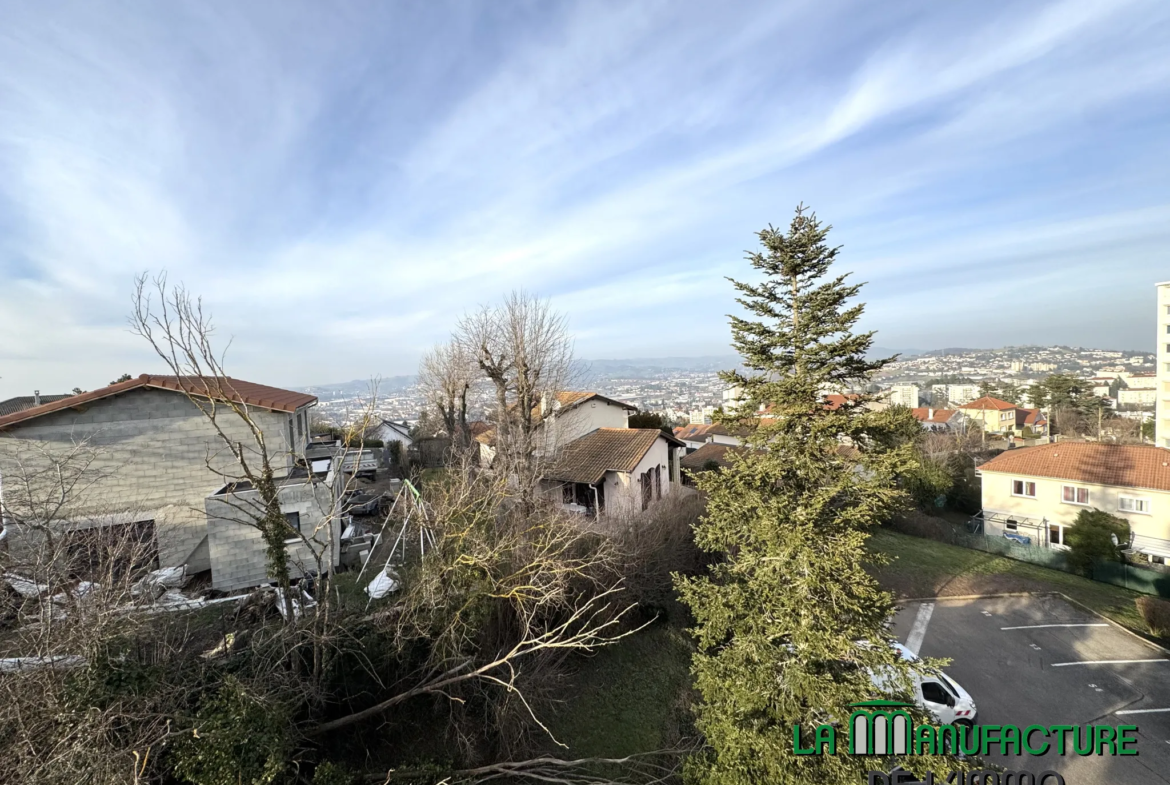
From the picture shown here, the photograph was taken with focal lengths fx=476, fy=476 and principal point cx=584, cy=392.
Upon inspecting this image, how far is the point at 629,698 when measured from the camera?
10719 mm

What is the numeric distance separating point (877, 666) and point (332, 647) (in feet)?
26.9

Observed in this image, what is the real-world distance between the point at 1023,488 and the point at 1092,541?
297 inches

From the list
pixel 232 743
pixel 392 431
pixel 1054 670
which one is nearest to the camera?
pixel 232 743

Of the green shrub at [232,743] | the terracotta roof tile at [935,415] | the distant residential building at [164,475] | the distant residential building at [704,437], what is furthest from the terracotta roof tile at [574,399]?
the terracotta roof tile at [935,415]

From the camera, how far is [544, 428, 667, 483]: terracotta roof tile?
18.0 meters

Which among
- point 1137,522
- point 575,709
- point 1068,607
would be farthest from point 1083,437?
point 575,709

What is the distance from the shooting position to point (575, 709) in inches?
406

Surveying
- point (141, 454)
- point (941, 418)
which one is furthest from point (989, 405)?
point (141, 454)

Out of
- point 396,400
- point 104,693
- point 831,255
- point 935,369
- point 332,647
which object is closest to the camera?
point 104,693

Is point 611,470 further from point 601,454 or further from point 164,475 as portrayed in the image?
point 164,475

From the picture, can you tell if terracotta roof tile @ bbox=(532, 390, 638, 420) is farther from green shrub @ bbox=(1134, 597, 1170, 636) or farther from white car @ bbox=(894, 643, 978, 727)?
green shrub @ bbox=(1134, 597, 1170, 636)

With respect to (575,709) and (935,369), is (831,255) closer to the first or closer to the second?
(575,709)

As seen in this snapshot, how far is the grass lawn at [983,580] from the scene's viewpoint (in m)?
15.5

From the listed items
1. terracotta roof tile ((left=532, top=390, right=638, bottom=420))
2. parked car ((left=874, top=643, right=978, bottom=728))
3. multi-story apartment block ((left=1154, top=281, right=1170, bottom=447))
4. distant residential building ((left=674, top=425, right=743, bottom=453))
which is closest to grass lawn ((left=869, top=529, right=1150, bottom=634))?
parked car ((left=874, top=643, right=978, bottom=728))
